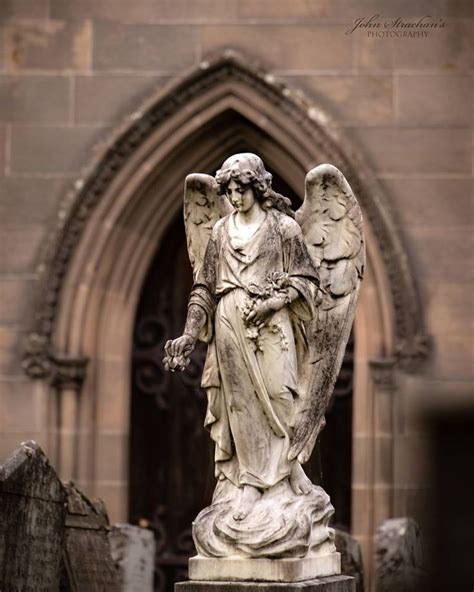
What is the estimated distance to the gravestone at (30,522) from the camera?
12.4 m

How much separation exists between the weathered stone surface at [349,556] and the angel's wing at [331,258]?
8.42 ft

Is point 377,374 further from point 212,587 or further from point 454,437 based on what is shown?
point 212,587

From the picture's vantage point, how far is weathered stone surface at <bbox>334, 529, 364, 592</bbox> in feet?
46.9

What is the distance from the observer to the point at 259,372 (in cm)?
Answer: 1159

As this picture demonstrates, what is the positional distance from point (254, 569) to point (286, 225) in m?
1.85

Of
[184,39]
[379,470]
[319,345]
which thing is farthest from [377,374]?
[319,345]

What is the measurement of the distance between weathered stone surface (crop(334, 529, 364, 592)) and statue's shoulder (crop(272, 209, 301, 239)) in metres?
3.19

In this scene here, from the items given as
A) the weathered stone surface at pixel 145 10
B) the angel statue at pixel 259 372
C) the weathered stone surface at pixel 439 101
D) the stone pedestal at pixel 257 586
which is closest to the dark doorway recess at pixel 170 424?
the weathered stone surface at pixel 439 101

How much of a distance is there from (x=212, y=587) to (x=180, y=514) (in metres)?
7.74

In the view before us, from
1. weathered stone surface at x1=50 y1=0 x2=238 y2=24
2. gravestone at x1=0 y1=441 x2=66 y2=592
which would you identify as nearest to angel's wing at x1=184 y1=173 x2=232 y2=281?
gravestone at x1=0 y1=441 x2=66 y2=592

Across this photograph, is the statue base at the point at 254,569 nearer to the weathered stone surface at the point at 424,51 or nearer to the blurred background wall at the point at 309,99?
the blurred background wall at the point at 309,99

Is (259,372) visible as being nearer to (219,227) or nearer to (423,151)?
(219,227)

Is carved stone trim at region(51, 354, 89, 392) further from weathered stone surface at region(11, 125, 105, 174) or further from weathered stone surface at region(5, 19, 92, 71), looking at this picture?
weathered stone surface at region(5, 19, 92, 71)

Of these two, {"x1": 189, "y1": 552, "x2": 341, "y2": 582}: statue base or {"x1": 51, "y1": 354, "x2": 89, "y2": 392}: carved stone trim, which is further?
{"x1": 51, "y1": 354, "x2": 89, "y2": 392}: carved stone trim
